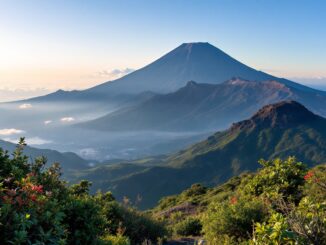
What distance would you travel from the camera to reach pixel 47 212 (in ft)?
19.3

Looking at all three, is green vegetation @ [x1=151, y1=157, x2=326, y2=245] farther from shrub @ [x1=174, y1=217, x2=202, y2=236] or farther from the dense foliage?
the dense foliage

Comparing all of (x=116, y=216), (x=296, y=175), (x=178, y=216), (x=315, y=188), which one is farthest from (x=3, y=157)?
(x=178, y=216)

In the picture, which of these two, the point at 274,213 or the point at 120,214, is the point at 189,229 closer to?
the point at 120,214

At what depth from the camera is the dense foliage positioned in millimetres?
5371

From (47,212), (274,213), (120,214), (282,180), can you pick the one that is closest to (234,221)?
(274,213)

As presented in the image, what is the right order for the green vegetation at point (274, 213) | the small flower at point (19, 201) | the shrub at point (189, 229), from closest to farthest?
the small flower at point (19, 201) < the green vegetation at point (274, 213) < the shrub at point (189, 229)

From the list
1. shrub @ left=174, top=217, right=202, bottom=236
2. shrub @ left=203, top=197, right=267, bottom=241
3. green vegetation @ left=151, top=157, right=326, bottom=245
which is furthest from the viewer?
shrub @ left=174, top=217, right=202, bottom=236

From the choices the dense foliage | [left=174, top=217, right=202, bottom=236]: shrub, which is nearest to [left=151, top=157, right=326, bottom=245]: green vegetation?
[left=174, top=217, right=202, bottom=236]: shrub

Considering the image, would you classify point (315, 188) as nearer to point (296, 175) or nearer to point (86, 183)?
point (296, 175)

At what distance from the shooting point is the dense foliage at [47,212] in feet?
17.6

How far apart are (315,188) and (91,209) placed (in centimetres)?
819

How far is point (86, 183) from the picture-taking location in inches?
592

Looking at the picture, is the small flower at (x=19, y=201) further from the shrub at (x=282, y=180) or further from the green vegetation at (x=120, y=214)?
the shrub at (x=282, y=180)

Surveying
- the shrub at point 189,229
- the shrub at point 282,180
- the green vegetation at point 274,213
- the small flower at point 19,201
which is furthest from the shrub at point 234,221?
the small flower at point 19,201
